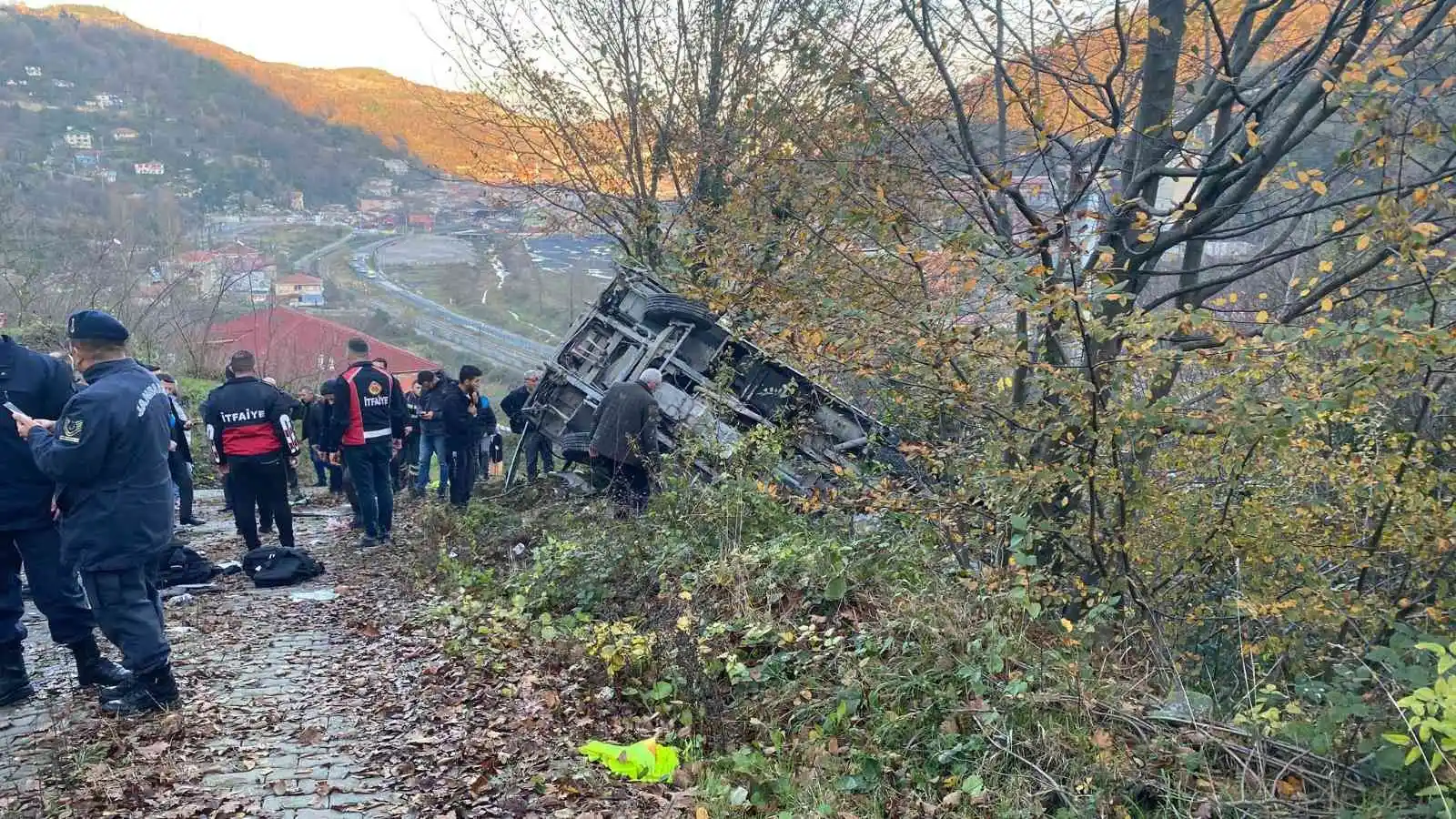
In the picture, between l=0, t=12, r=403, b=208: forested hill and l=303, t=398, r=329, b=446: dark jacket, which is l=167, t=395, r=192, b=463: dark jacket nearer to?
l=303, t=398, r=329, b=446: dark jacket

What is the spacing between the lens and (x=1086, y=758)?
3.52m

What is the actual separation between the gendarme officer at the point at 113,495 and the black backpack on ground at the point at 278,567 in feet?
9.52

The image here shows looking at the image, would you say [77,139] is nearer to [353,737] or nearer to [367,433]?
[367,433]

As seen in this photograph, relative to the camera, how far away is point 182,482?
9.79 metres

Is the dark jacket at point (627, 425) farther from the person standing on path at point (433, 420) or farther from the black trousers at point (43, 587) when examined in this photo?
the black trousers at point (43, 587)

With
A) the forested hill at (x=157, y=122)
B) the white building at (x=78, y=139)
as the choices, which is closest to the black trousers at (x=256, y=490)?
the forested hill at (x=157, y=122)

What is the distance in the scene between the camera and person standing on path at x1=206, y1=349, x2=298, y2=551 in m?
7.90

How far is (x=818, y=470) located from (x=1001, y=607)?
14.5 feet

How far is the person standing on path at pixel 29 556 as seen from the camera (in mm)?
4773

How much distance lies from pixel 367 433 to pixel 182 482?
248 centimetres

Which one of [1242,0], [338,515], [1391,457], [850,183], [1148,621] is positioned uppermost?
[1242,0]

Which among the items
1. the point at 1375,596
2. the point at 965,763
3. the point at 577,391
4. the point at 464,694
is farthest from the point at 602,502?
the point at 1375,596

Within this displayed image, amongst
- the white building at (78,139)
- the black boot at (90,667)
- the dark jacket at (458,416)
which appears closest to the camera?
the black boot at (90,667)

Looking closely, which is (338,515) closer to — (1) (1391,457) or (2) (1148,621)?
(2) (1148,621)
